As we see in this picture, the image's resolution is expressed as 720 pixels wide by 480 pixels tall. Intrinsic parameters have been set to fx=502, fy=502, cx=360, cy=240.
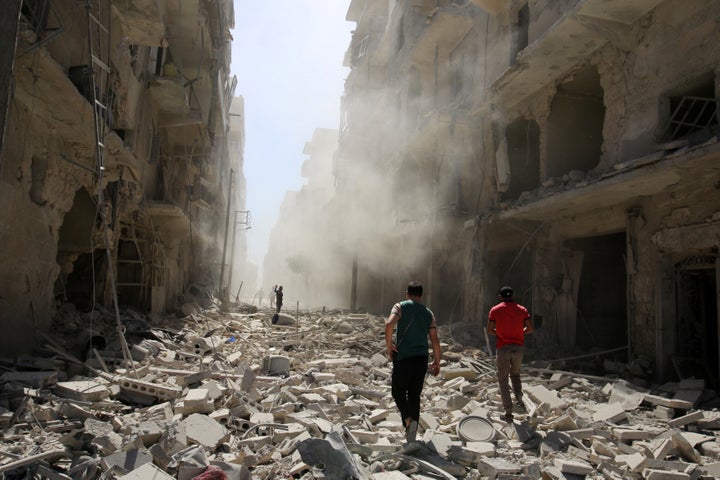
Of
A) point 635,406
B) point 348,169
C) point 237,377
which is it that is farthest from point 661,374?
point 348,169

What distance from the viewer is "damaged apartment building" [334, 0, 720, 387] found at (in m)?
8.63

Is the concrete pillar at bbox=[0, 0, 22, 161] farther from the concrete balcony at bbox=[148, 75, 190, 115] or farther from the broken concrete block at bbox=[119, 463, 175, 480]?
the concrete balcony at bbox=[148, 75, 190, 115]

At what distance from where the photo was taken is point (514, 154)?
15719 mm

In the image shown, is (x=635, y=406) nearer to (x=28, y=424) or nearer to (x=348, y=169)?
(x=28, y=424)

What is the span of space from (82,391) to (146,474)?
2.59 metres

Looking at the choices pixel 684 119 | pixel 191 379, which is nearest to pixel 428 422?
pixel 191 379

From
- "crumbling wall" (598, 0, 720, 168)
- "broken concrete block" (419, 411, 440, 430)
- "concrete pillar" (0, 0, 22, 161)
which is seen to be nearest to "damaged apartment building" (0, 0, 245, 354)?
"concrete pillar" (0, 0, 22, 161)

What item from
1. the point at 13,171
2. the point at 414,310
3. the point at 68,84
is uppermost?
the point at 68,84

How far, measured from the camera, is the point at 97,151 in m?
6.59

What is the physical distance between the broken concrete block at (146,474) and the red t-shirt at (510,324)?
424 centimetres

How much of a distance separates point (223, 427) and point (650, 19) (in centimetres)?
992

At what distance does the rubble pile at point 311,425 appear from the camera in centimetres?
418

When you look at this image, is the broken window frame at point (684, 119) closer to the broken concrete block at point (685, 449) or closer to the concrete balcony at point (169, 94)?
the broken concrete block at point (685, 449)

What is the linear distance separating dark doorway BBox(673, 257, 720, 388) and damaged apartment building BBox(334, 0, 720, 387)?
3 cm
